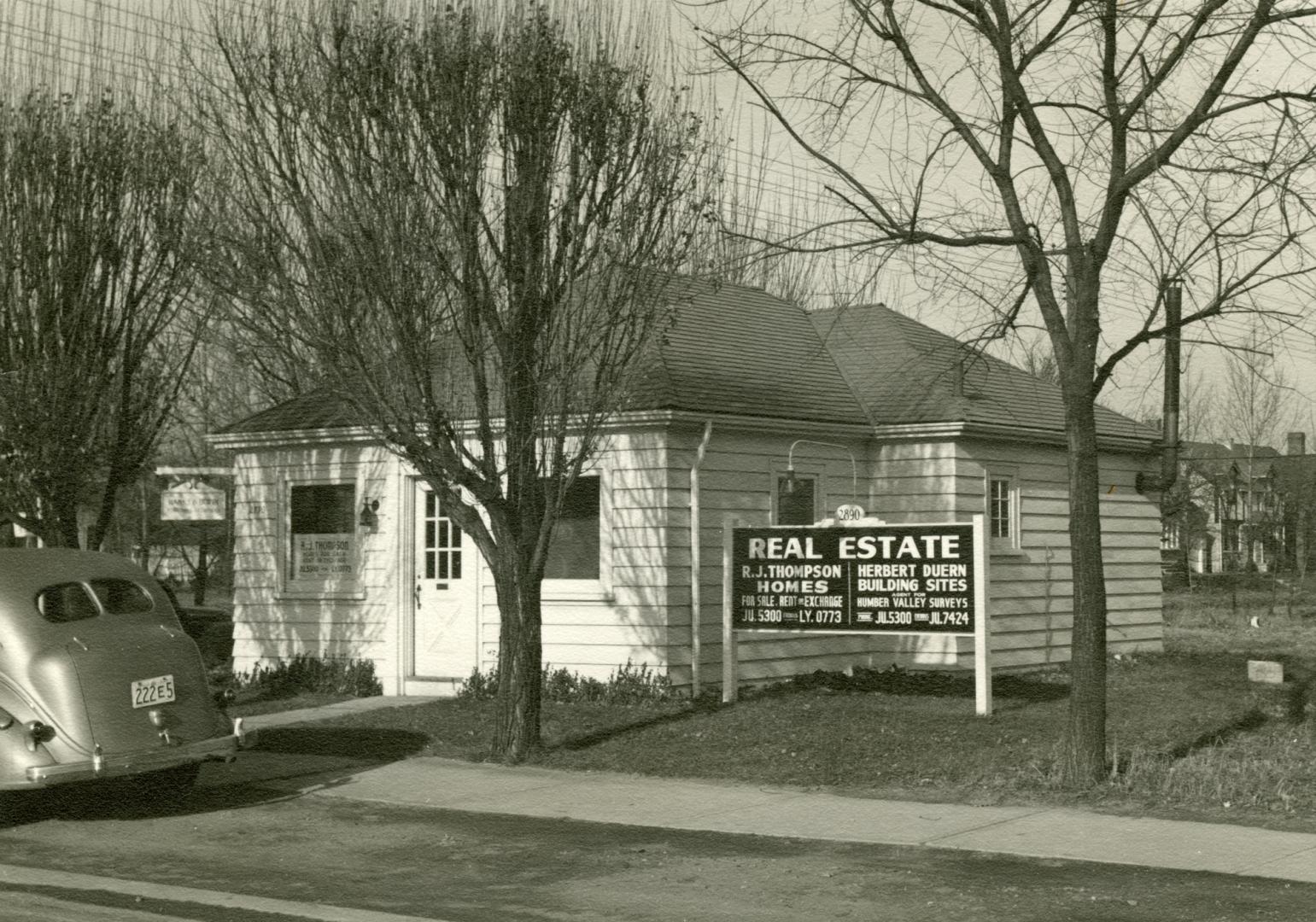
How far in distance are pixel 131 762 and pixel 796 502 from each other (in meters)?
9.50

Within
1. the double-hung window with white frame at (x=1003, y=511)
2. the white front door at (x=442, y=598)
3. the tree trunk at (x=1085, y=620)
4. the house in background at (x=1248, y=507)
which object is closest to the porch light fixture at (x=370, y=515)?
the white front door at (x=442, y=598)

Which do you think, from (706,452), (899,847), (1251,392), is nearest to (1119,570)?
(706,452)

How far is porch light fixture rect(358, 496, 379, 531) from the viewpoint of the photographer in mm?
18344

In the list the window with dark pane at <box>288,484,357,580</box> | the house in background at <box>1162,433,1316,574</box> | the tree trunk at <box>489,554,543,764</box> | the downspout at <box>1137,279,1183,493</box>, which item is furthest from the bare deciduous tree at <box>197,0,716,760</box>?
the house in background at <box>1162,433,1316,574</box>

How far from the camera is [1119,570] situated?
70.7ft

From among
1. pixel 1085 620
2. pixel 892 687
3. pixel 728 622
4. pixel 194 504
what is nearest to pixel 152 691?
pixel 1085 620

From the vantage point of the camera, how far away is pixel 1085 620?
10797 millimetres

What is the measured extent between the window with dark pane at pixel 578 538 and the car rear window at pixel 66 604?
6.56 m

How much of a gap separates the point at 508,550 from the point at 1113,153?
5.51m

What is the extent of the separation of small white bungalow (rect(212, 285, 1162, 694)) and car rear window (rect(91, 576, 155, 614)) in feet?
19.9

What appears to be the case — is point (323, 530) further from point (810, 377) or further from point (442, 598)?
point (810, 377)

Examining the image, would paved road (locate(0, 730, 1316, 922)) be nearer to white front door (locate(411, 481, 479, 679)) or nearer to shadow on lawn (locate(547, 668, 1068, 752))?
shadow on lawn (locate(547, 668, 1068, 752))

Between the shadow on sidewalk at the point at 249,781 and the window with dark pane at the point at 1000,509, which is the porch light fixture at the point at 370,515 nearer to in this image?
the shadow on sidewalk at the point at 249,781

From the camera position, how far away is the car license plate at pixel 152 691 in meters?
10.5
